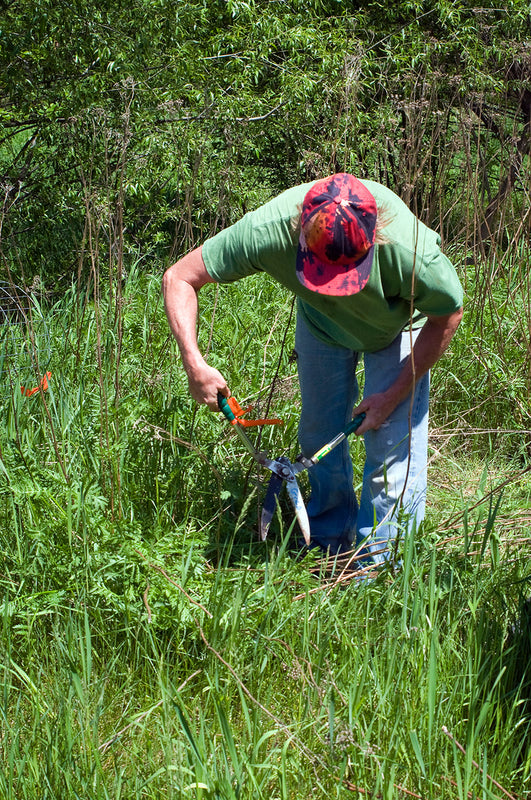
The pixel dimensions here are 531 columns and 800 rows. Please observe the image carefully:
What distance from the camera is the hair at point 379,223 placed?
87.6 inches

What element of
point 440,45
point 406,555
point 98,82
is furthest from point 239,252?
point 440,45

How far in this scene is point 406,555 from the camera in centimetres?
223

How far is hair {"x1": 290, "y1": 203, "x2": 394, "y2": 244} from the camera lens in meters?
2.22

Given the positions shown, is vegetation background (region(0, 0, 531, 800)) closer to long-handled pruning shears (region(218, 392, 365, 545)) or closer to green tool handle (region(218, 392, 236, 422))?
long-handled pruning shears (region(218, 392, 365, 545))

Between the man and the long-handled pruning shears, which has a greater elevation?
the man

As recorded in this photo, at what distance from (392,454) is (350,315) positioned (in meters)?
0.53

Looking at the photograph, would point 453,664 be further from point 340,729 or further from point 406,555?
point 340,729

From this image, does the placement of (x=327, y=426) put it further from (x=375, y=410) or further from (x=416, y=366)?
(x=416, y=366)

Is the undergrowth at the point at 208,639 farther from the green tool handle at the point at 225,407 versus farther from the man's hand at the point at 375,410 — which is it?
the man's hand at the point at 375,410

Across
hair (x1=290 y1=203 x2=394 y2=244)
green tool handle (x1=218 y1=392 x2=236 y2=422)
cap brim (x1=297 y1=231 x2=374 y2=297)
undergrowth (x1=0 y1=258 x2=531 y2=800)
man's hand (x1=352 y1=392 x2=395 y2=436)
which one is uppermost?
hair (x1=290 y1=203 x2=394 y2=244)

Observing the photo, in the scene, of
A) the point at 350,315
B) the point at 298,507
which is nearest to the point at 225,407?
the point at 298,507

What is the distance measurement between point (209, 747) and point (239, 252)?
140cm

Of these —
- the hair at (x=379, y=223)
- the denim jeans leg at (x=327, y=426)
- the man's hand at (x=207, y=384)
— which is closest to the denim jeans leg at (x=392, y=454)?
the denim jeans leg at (x=327, y=426)

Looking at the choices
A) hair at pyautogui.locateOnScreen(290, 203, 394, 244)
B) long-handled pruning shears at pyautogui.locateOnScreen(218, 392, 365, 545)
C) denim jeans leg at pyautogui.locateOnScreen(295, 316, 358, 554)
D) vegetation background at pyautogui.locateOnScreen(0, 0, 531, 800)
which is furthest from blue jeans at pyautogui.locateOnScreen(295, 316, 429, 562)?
hair at pyautogui.locateOnScreen(290, 203, 394, 244)
